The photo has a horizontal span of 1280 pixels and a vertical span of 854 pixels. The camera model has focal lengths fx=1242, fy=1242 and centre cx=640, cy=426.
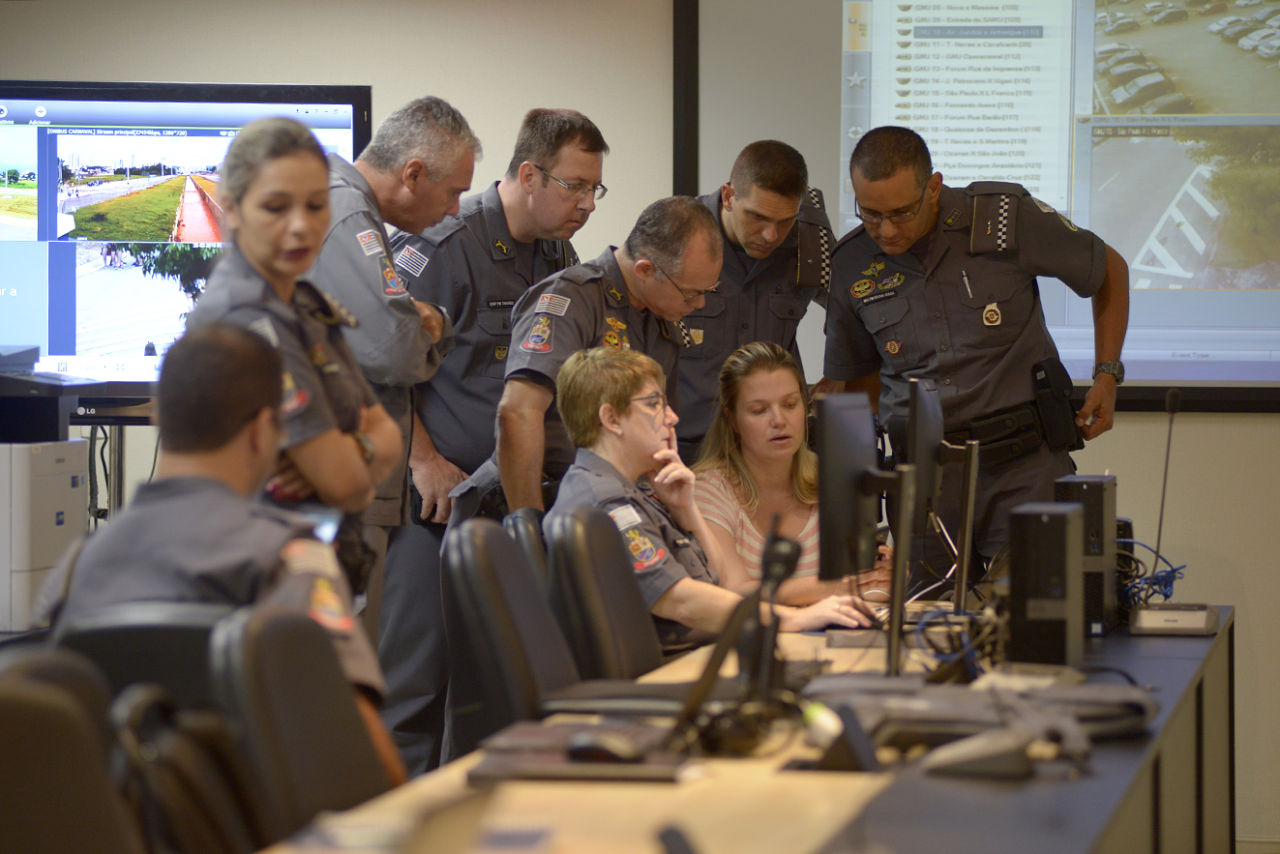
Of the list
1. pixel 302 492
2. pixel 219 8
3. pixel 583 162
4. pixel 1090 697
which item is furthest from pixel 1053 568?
pixel 219 8

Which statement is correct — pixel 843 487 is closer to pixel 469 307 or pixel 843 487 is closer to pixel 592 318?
pixel 592 318

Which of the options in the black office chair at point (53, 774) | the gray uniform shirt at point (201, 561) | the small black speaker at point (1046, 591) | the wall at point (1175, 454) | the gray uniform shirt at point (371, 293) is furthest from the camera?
the wall at point (1175, 454)

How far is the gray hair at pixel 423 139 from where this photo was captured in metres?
2.51

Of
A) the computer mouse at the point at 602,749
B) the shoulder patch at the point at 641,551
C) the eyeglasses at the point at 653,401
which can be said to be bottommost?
the computer mouse at the point at 602,749

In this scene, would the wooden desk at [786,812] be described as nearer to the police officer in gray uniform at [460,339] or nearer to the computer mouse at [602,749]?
the computer mouse at [602,749]

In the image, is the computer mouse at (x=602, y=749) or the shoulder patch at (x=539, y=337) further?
the shoulder patch at (x=539, y=337)

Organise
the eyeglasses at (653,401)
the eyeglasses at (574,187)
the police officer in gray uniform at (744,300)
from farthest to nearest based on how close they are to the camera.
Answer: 1. the police officer in gray uniform at (744,300)
2. the eyeglasses at (574,187)
3. the eyeglasses at (653,401)

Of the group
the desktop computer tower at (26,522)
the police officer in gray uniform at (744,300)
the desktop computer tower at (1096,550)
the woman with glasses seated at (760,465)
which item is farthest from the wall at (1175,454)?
the desktop computer tower at (26,522)

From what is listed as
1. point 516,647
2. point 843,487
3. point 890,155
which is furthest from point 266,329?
point 890,155

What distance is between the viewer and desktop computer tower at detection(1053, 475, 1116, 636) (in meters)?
2.32

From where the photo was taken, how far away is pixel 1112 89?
387cm

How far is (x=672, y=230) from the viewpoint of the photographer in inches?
110

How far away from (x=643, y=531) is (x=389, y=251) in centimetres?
71

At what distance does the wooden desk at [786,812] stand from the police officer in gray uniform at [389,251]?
902 millimetres
